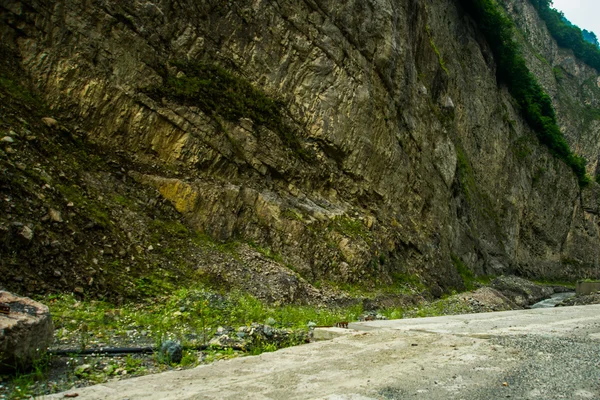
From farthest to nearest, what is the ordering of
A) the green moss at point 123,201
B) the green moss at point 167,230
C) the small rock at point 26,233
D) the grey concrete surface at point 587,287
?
the grey concrete surface at point 587,287, the green moss at point 167,230, the green moss at point 123,201, the small rock at point 26,233

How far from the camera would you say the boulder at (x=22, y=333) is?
4219 mm

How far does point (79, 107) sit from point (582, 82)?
244ft

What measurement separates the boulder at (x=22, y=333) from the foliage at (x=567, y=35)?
251 feet

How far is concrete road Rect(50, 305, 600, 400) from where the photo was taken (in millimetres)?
3404

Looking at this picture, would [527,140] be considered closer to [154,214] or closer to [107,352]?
[154,214]

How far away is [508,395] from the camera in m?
3.33

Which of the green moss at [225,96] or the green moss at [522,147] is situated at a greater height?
the green moss at [522,147]

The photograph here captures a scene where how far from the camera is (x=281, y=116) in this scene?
15.7 m

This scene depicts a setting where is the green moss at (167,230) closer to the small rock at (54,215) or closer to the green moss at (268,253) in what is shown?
the green moss at (268,253)

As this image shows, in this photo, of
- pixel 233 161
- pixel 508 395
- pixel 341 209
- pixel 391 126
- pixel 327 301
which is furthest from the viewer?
pixel 391 126

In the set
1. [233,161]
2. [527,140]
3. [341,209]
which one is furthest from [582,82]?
[233,161]

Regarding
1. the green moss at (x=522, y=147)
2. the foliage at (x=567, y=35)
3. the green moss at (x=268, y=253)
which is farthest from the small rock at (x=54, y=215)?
the foliage at (x=567, y=35)

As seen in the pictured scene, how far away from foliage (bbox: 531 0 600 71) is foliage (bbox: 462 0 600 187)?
30.5m

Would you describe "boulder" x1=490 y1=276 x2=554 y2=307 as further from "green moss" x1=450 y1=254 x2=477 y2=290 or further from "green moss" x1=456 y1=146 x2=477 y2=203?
"green moss" x1=456 y1=146 x2=477 y2=203
